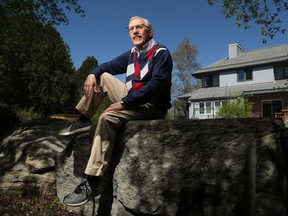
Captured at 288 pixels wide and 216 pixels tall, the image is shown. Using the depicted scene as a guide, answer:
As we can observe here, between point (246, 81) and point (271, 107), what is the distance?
4.33 m

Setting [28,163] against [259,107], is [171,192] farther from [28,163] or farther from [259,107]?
[259,107]

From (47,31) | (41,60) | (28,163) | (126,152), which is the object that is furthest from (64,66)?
(126,152)

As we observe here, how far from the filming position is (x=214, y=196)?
291 cm

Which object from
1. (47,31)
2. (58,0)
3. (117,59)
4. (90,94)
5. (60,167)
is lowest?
(60,167)

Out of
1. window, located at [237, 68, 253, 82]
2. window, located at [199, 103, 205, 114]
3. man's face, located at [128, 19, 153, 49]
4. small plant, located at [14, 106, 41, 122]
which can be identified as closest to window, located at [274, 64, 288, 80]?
window, located at [237, 68, 253, 82]

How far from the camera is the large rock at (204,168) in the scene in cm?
288

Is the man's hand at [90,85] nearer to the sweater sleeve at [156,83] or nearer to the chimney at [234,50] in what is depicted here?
the sweater sleeve at [156,83]

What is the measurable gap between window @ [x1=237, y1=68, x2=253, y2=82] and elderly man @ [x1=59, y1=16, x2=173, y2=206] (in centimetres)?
2748

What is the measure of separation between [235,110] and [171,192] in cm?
1856

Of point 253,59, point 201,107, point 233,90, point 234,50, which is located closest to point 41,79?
point 201,107

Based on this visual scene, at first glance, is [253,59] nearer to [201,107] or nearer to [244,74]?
[244,74]

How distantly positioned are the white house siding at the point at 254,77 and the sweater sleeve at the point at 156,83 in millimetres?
26634

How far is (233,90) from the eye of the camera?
28.5m

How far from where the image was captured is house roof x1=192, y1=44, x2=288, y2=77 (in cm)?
2781
